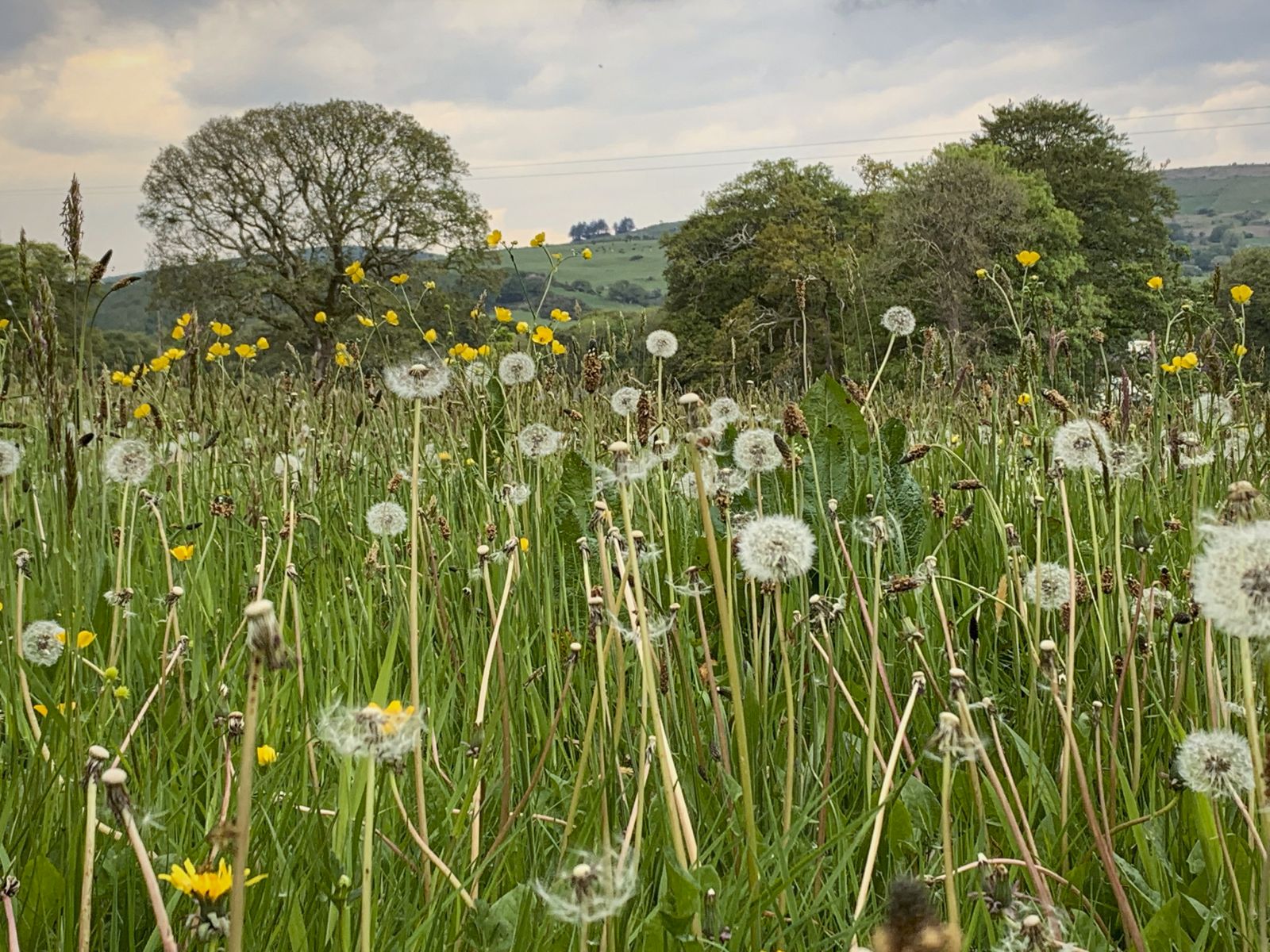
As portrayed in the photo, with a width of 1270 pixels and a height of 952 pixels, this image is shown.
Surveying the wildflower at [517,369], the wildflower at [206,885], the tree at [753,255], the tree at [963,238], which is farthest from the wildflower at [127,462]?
the tree at [753,255]

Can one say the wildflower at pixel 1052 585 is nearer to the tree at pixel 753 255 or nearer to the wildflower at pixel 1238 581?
the wildflower at pixel 1238 581

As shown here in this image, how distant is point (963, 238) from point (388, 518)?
119 feet

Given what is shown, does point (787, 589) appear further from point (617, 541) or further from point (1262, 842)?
point (1262, 842)

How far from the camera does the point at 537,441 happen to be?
2.72 m

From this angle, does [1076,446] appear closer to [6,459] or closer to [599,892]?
[599,892]

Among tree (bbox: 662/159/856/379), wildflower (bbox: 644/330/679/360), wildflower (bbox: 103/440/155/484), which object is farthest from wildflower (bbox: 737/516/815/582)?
tree (bbox: 662/159/856/379)

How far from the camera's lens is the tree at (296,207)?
40375mm

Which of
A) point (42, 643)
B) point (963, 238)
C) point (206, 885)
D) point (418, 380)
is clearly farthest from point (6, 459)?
point (963, 238)

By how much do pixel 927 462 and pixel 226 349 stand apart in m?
3.42

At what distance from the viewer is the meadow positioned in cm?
94

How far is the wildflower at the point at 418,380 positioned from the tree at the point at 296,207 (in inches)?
1620

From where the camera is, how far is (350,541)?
2979 mm

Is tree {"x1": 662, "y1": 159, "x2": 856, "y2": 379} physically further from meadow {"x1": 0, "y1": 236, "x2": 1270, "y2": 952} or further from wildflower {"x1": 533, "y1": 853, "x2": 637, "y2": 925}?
wildflower {"x1": 533, "y1": 853, "x2": 637, "y2": 925}

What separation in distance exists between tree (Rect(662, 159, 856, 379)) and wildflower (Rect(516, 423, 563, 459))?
36155 mm
